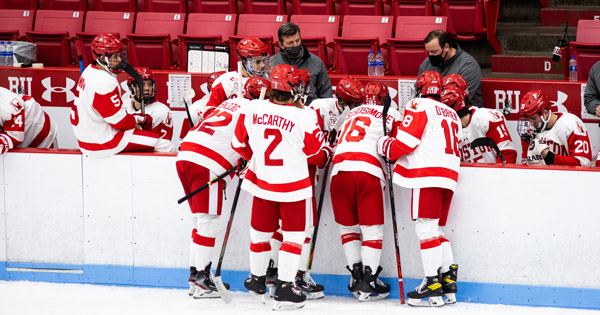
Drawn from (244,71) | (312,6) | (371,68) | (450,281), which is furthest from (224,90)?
(312,6)

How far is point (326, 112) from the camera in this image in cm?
490

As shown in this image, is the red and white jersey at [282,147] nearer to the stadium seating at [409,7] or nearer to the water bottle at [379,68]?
the water bottle at [379,68]

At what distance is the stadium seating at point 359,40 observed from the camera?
722cm

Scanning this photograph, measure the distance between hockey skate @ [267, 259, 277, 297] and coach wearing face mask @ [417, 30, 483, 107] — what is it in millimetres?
1854

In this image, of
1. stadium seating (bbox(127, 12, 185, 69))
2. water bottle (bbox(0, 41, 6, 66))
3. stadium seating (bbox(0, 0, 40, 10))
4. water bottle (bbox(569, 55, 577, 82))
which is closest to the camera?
water bottle (bbox(569, 55, 577, 82))

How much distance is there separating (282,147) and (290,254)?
0.56 meters

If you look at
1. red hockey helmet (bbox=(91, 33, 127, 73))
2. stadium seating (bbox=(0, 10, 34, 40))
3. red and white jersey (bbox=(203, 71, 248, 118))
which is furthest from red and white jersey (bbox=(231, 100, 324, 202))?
stadium seating (bbox=(0, 10, 34, 40))

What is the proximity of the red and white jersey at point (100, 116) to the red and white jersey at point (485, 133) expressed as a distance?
208 centimetres

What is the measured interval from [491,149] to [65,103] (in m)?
3.76

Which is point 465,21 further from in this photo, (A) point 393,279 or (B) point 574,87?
(A) point 393,279

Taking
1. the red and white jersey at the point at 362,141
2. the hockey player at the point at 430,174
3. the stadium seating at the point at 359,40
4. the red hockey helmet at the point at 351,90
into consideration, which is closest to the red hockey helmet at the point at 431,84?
the hockey player at the point at 430,174

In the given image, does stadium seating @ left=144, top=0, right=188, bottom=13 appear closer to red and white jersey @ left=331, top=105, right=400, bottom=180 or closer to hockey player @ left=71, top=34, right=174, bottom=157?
hockey player @ left=71, top=34, right=174, bottom=157

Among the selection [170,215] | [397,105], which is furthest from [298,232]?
[397,105]

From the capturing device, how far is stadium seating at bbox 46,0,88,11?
344 inches
